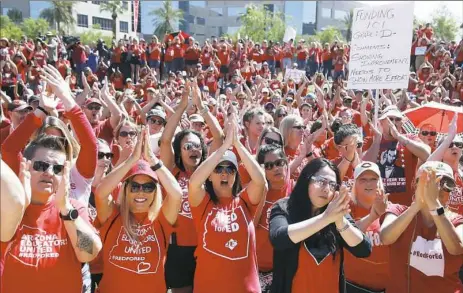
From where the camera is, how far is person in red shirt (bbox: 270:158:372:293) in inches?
116

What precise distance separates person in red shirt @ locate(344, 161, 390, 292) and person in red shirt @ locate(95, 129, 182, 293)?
4.02 feet

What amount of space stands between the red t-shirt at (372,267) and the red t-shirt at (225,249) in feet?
2.18

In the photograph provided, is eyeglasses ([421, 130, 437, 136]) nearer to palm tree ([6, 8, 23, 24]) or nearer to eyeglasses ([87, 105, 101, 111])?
eyeglasses ([87, 105, 101, 111])

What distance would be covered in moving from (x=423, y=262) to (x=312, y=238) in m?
0.70

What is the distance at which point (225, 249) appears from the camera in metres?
3.34

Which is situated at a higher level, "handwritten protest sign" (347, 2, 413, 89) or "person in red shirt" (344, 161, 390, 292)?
"handwritten protest sign" (347, 2, 413, 89)

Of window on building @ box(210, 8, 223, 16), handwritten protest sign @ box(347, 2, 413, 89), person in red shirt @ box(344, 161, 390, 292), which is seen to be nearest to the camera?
person in red shirt @ box(344, 161, 390, 292)

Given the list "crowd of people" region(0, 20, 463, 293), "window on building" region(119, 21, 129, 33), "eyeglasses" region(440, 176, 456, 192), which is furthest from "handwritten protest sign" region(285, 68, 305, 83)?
"window on building" region(119, 21, 129, 33)

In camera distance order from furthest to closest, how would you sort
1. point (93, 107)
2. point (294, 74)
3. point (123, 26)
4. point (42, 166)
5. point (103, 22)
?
point (123, 26) → point (103, 22) → point (294, 74) → point (93, 107) → point (42, 166)

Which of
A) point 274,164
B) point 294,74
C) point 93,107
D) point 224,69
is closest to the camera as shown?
point 274,164

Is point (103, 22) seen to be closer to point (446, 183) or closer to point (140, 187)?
point (140, 187)

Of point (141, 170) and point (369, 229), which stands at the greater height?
point (141, 170)

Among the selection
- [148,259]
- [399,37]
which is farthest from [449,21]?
[148,259]

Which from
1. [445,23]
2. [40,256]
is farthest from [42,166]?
[445,23]
